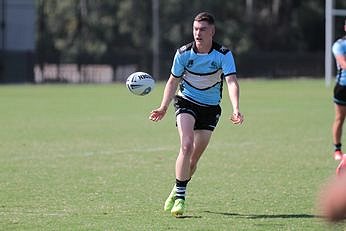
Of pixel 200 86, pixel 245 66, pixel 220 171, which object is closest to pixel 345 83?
pixel 220 171

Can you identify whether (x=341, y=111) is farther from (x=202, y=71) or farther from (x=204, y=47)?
(x=204, y=47)

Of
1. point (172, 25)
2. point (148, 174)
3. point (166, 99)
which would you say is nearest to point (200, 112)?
point (166, 99)

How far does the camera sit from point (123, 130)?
20.2 meters

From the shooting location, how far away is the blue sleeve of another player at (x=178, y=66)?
9180 mm

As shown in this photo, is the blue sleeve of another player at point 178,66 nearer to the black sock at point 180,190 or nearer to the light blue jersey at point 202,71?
the light blue jersey at point 202,71

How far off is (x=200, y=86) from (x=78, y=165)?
4.43 metres

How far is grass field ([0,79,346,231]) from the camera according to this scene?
8.49 m

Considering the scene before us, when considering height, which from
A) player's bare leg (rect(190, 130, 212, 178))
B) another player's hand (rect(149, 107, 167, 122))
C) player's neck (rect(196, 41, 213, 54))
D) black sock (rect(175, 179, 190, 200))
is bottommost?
black sock (rect(175, 179, 190, 200))

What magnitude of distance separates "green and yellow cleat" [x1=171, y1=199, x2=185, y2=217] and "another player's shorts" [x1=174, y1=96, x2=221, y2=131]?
90cm

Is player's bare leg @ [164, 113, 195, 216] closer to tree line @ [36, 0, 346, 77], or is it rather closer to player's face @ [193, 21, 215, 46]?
player's face @ [193, 21, 215, 46]

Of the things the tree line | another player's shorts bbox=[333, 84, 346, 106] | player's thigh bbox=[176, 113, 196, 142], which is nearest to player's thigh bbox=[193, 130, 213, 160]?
player's thigh bbox=[176, 113, 196, 142]

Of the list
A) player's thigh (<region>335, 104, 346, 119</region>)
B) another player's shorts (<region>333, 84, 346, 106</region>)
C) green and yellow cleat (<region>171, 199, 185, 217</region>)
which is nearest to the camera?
green and yellow cleat (<region>171, 199, 185, 217</region>)

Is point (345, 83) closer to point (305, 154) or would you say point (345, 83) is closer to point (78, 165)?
point (305, 154)

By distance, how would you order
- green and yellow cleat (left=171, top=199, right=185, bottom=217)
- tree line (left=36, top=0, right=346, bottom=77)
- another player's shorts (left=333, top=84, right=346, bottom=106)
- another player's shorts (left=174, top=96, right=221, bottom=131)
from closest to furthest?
green and yellow cleat (left=171, top=199, right=185, bottom=217) → another player's shorts (left=174, top=96, right=221, bottom=131) → another player's shorts (left=333, top=84, right=346, bottom=106) → tree line (left=36, top=0, right=346, bottom=77)
